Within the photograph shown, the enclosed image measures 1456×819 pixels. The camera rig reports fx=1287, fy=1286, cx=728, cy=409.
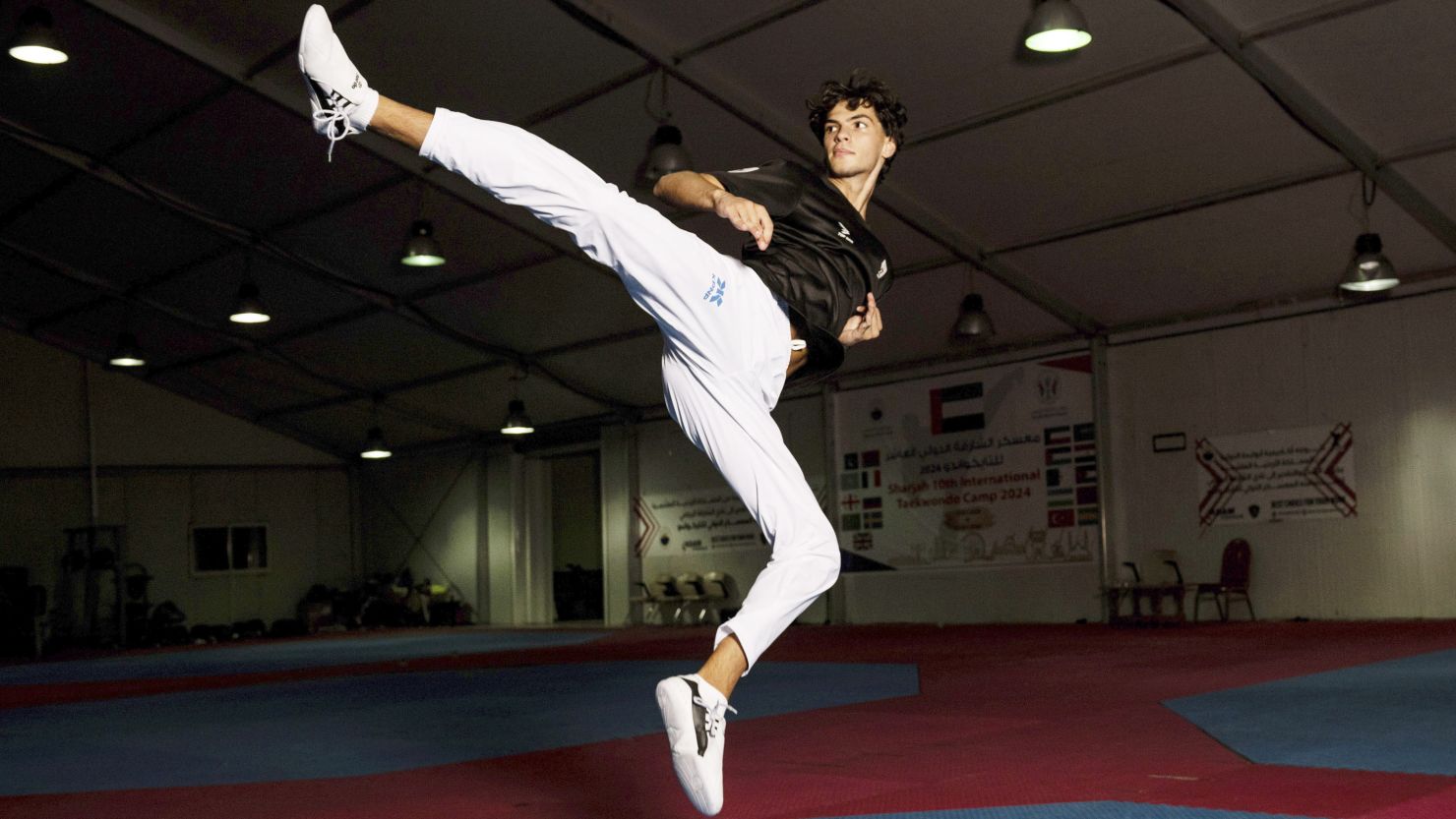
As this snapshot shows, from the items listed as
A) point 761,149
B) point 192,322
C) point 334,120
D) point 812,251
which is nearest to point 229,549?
point 192,322

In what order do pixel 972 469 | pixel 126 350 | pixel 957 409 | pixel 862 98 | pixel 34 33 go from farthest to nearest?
pixel 126 350 < pixel 957 409 < pixel 972 469 < pixel 34 33 < pixel 862 98

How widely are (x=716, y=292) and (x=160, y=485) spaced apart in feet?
79.5

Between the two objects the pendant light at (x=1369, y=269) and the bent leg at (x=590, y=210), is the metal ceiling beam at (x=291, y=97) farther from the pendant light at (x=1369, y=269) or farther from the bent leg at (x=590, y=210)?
the bent leg at (x=590, y=210)

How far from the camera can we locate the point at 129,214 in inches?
672

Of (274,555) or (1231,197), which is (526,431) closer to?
(274,555)

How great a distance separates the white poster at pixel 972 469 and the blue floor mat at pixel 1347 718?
771 cm

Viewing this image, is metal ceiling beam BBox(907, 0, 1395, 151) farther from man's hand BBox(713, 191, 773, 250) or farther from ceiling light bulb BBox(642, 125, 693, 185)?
man's hand BBox(713, 191, 773, 250)

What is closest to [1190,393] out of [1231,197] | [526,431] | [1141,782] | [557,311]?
[1231,197]

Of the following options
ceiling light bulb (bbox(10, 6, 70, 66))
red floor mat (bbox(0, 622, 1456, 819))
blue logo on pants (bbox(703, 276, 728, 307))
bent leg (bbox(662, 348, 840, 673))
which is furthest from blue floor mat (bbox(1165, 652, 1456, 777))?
ceiling light bulb (bbox(10, 6, 70, 66))

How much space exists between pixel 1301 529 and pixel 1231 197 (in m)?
4.12

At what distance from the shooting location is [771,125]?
38.8ft

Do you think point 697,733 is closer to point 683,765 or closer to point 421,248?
point 683,765

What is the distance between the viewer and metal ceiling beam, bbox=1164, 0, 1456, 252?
32.2ft

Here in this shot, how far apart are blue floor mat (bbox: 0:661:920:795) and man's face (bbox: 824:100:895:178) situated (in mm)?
3499
